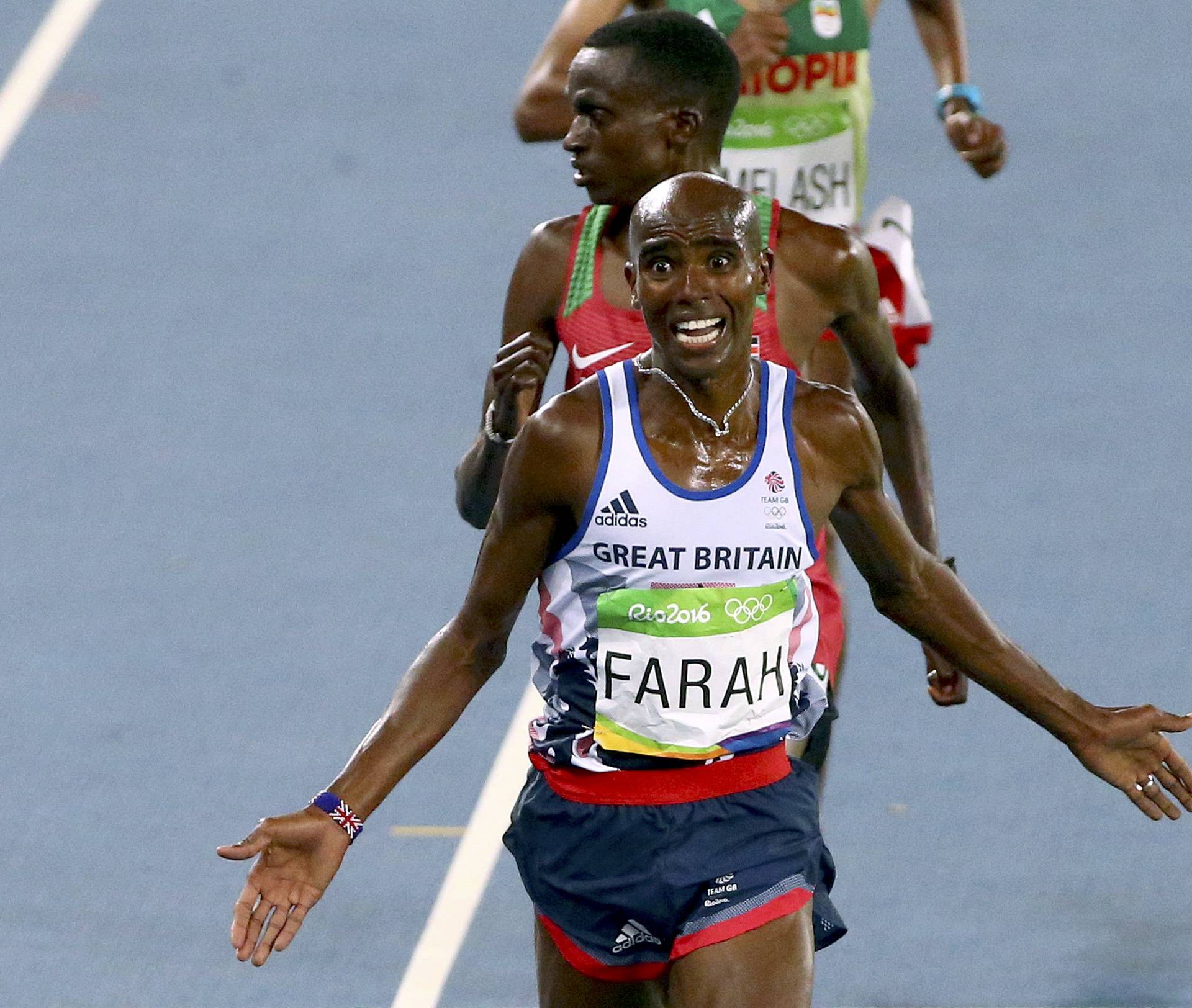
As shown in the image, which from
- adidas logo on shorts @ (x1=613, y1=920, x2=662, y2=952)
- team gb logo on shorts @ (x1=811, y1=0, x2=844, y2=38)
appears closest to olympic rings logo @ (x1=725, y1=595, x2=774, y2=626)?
adidas logo on shorts @ (x1=613, y1=920, x2=662, y2=952)

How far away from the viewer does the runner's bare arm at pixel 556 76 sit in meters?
5.52

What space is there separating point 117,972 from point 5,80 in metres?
7.36

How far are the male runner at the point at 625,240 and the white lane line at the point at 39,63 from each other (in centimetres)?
740

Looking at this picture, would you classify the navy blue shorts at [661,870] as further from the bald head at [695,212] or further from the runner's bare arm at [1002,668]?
the bald head at [695,212]

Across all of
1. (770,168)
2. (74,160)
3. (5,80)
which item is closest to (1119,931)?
(770,168)

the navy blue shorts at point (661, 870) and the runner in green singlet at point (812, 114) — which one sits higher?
the runner in green singlet at point (812, 114)

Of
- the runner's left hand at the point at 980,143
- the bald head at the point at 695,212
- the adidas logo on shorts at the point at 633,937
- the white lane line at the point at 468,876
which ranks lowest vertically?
the white lane line at the point at 468,876

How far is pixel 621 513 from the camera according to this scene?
12.4 ft

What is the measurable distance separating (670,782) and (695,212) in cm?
86

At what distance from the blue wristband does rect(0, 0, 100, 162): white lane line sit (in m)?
6.27

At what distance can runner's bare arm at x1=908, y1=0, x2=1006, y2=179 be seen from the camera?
5770mm

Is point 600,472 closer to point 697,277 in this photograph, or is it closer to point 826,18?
point 697,277

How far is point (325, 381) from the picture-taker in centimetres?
938

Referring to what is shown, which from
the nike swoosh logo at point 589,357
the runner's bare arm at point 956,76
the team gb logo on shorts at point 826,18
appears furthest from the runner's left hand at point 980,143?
the nike swoosh logo at point 589,357
